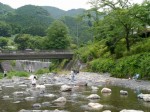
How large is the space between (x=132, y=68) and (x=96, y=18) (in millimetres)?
21535

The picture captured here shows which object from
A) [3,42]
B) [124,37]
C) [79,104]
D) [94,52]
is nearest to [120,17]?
[124,37]

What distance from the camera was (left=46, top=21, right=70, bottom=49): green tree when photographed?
9038cm

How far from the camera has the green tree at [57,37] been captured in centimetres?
9038

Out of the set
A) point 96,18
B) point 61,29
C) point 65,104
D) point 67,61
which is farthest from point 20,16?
point 65,104

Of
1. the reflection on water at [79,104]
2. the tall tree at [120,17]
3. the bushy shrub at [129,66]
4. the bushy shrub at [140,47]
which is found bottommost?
the reflection on water at [79,104]

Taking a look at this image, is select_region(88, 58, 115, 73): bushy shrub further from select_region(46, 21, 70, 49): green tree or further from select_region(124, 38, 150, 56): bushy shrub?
select_region(46, 21, 70, 49): green tree

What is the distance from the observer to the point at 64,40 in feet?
297

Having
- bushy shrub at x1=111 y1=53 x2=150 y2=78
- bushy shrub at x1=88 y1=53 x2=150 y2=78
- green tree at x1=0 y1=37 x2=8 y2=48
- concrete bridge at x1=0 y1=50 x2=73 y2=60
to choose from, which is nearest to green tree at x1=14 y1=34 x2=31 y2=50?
green tree at x1=0 y1=37 x2=8 y2=48

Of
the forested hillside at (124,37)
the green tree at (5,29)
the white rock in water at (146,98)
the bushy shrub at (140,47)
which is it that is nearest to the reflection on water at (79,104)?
the white rock in water at (146,98)

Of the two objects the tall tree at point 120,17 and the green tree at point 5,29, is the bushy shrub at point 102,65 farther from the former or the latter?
the green tree at point 5,29

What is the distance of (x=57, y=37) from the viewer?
298 feet

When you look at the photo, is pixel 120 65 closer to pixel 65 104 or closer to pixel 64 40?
pixel 65 104

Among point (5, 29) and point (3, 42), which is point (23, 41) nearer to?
point (3, 42)

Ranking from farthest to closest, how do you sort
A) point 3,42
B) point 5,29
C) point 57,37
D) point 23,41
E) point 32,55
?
point 5,29
point 3,42
point 23,41
point 57,37
point 32,55
